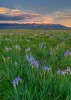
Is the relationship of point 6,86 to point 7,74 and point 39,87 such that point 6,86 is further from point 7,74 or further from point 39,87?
point 39,87

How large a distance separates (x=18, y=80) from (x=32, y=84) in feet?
0.97

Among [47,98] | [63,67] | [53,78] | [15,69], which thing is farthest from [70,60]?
[47,98]

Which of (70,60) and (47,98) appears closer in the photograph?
(47,98)

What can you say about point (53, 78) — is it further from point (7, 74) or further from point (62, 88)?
point (7, 74)

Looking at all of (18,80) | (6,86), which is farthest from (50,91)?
(6,86)

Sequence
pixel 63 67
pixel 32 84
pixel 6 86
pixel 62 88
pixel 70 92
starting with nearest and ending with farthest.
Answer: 1. pixel 70 92
2. pixel 62 88
3. pixel 32 84
4. pixel 6 86
5. pixel 63 67

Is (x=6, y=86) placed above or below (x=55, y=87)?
below

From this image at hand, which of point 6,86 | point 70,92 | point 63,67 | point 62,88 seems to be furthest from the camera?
point 63,67

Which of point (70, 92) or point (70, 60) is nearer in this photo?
point (70, 92)

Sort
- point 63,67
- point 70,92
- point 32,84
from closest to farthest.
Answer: point 70,92 < point 32,84 < point 63,67

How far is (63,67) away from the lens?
19.9 ft

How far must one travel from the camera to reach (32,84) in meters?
3.72

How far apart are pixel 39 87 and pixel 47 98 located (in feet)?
1.18

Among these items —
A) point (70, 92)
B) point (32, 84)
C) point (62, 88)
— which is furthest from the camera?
point (32, 84)
